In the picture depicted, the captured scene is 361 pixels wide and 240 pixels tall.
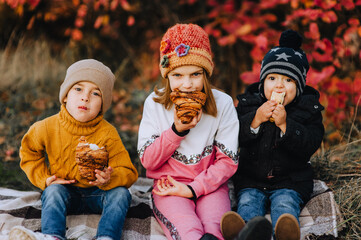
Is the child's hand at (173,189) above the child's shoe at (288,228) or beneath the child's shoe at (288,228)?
above

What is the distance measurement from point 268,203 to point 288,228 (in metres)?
0.63

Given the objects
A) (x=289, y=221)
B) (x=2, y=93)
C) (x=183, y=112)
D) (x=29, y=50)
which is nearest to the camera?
(x=289, y=221)

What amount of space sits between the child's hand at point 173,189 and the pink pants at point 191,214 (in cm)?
3

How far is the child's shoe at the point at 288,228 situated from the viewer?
2312 mm

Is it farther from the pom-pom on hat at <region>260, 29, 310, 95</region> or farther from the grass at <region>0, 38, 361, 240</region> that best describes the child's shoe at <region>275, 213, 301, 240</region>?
the pom-pom on hat at <region>260, 29, 310, 95</region>

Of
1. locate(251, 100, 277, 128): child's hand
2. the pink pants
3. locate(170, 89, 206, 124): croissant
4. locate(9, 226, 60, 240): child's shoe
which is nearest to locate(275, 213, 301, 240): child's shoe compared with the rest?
the pink pants

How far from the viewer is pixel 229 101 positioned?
2918 millimetres

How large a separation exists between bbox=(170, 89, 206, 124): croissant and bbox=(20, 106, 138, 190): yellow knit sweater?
1.99 feet

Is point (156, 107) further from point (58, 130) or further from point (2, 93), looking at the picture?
point (2, 93)

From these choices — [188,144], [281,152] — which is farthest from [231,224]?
[281,152]

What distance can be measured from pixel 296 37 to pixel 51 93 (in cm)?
373

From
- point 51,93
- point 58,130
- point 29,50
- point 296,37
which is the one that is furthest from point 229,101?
point 29,50

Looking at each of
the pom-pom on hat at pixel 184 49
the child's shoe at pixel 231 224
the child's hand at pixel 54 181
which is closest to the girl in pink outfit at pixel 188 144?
the pom-pom on hat at pixel 184 49

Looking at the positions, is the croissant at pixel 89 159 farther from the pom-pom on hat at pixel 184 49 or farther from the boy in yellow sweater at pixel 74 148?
the pom-pom on hat at pixel 184 49
